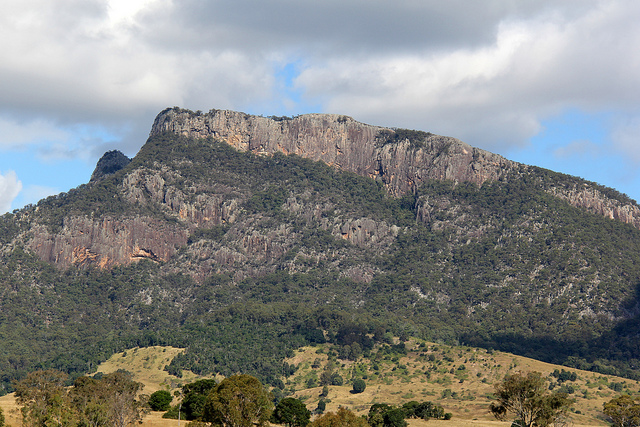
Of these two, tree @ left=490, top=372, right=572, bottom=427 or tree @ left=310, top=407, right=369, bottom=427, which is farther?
tree @ left=490, top=372, right=572, bottom=427

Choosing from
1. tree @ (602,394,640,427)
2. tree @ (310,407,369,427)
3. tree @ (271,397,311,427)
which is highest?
tree @ (602,394,640,427)

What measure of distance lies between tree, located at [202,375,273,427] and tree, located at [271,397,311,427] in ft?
67.6

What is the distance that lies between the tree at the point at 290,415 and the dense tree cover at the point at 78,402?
22.3 metres

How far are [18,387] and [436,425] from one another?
6733cm

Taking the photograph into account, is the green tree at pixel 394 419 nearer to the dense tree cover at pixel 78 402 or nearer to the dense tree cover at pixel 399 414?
the dense tree cover at pixel 399 414

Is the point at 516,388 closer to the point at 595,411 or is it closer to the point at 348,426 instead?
the point at 348,426

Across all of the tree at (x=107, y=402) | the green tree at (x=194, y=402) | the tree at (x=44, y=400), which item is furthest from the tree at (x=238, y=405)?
the tree at (x=44, y=400)

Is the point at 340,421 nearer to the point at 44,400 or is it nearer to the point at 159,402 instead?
the point at 44,400

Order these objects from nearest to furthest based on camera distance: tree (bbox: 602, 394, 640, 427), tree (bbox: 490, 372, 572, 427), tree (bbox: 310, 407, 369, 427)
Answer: tree (bbox: 310, 407, 369, 427) → tree (bbox: 602, 394, 640, 427) → tree (bbox: 490, 372, 572, 427)

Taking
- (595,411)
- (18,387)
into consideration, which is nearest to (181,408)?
(18,387)

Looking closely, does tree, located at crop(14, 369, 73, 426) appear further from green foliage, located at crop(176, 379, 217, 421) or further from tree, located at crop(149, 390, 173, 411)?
green foliage, located at crop(176, 379, 217, 421)

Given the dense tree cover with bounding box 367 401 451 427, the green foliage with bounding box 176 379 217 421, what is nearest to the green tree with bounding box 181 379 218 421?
the green foliage with bounding box 176 379 217 421

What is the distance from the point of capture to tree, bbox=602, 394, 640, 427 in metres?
111

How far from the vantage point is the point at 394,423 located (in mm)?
133625
